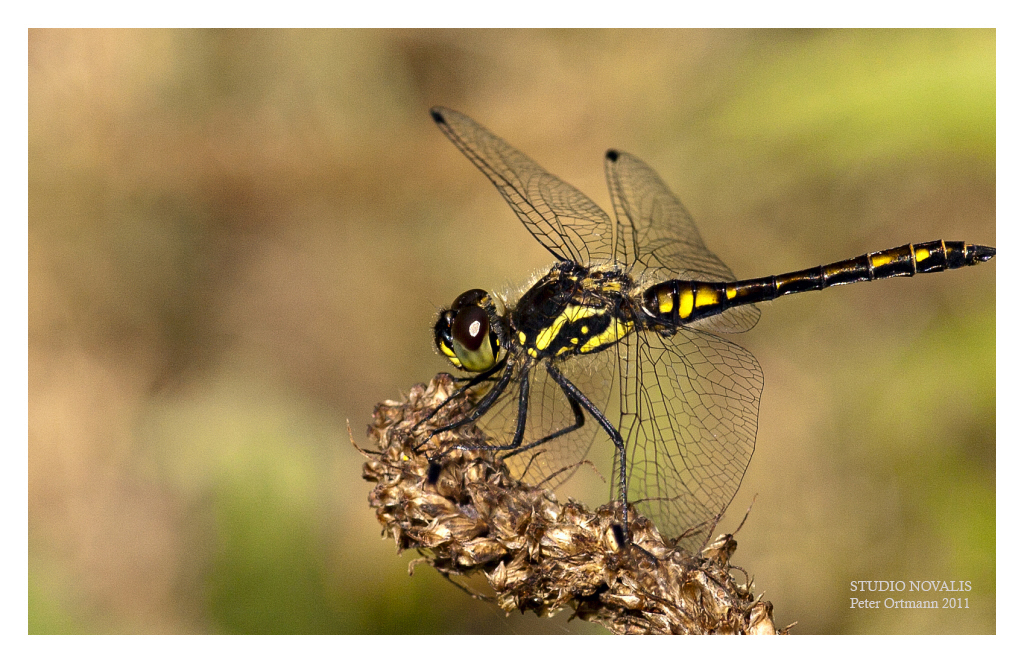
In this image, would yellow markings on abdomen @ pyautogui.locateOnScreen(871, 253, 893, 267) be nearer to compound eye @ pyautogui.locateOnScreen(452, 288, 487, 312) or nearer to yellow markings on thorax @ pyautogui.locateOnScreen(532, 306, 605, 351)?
yellow markings on thorax @ pyautogui.locateOnScreen(532, 306, 605, 351)

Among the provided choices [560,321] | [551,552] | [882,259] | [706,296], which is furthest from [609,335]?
[882,259]

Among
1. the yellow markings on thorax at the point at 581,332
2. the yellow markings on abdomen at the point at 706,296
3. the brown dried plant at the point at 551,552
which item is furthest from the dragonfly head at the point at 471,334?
the yellow markings on abdomen at the point at 706,296

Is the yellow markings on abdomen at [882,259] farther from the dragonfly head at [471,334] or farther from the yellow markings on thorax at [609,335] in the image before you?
the dragonfly head at [471,334]

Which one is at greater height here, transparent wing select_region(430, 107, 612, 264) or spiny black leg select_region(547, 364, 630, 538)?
transparent wing select_region(430, 107, 612, 264)

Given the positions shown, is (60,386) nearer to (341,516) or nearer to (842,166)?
(341,516)

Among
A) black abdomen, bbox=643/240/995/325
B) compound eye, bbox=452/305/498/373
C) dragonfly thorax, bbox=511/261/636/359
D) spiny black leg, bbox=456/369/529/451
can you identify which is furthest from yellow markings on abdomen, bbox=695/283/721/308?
compound eye, bbox=452/305/498/373

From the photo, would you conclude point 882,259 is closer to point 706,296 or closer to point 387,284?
point 706,296
